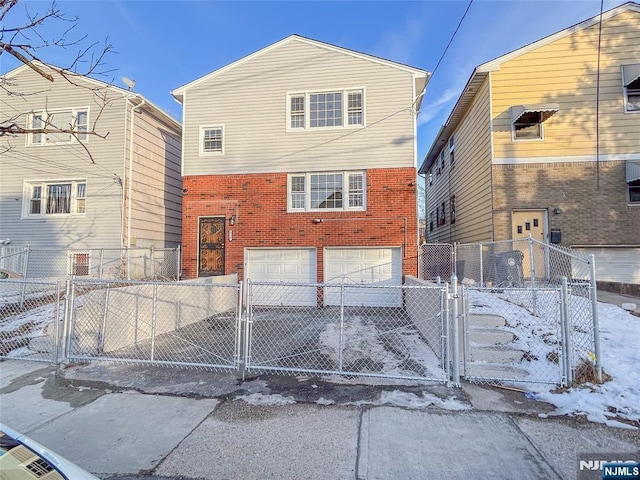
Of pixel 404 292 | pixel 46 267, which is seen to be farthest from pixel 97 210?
pixel 404 292

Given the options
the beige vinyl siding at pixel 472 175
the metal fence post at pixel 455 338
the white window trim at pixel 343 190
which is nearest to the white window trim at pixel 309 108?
the white window trim at pixel 343 190

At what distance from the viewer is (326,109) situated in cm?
1153

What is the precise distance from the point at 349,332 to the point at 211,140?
337 inches

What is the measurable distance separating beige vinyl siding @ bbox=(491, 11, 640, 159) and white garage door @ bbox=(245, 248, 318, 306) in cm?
697

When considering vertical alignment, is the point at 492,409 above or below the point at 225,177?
below

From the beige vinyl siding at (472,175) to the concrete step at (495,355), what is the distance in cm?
620

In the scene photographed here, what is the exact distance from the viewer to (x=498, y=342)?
17.9 ft

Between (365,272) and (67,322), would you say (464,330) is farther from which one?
(365,272)

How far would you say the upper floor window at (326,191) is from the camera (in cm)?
1123

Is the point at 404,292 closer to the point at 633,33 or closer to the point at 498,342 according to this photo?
the point at 498,342

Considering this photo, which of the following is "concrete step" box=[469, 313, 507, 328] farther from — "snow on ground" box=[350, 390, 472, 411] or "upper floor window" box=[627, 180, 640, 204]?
"upper floor window" box=[627, 180, 640, 204]

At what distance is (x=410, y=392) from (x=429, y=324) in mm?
2407

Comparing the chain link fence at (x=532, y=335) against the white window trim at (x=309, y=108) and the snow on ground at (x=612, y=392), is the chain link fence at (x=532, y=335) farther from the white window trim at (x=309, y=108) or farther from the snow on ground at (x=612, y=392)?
the white window trim at (x=309, y=108)

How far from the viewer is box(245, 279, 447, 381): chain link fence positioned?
16.4 ft
